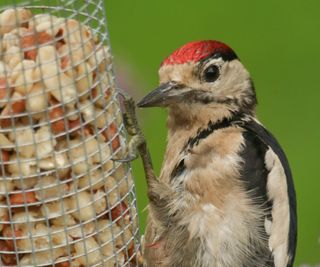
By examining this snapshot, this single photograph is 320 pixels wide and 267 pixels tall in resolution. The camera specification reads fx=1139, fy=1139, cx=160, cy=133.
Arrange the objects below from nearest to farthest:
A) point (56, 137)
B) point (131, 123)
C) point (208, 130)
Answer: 1. point (56, 137)
2. point (131, 123)
3. point (208, 130)

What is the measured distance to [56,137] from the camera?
404 centimetres

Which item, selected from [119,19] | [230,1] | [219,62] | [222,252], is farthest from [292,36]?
[222,252]

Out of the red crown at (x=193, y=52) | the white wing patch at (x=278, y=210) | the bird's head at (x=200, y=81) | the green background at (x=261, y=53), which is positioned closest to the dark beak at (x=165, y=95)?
the bird's head at (x=200, y=81)

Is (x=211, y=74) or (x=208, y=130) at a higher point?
(x=211, y=74)

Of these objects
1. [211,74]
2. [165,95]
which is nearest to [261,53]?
[211,74]

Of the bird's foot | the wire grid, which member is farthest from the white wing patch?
the wire grid

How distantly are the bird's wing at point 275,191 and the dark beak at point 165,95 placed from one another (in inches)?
12.2

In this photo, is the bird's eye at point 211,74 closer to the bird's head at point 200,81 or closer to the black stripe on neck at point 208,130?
the bird's head at point 200,81

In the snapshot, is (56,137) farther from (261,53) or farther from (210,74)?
(261,53)

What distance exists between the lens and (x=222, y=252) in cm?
453

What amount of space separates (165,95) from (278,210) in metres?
0.67

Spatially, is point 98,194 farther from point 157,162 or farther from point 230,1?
point 230,1

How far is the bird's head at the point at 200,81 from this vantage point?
4.78 meters

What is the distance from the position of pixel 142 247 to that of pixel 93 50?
0.93m
